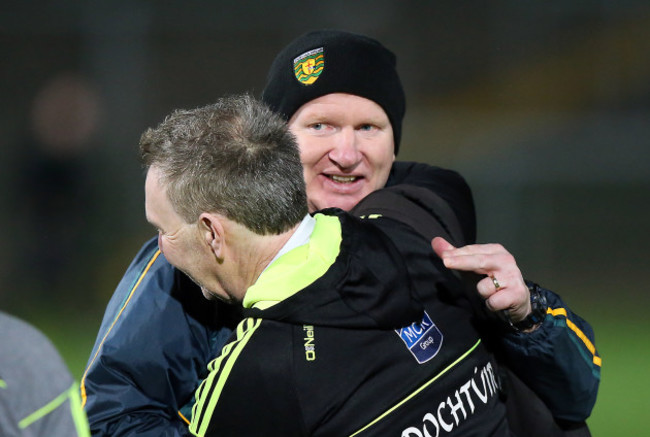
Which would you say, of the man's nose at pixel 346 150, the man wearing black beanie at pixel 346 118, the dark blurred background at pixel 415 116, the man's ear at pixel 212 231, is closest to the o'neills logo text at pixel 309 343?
the man's ear at pixel 212 231

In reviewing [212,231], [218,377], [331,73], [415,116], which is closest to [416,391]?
[218,377]

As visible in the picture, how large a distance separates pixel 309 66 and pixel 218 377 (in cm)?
105

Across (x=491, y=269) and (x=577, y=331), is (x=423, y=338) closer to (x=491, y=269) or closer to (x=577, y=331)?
(x=491, y=269)

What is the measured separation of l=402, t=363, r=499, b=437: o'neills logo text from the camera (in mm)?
1613

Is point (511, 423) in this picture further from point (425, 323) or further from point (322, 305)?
point (322, 305)

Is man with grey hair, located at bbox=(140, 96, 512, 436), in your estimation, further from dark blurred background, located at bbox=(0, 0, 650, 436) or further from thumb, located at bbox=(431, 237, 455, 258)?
dark blurred background, located at bbox=(0, 0, 650, 436)

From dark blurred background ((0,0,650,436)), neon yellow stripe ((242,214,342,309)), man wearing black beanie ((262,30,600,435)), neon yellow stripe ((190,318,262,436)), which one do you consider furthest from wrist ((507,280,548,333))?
dark blurred background ((0,0,650,436))

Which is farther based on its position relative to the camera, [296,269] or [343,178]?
[343,178]

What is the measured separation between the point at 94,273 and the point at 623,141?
4.39m

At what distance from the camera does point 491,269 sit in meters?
1.66

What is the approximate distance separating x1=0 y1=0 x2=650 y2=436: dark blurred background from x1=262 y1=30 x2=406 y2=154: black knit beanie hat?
14.7 ft

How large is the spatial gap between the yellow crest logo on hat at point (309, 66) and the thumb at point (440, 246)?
75cm

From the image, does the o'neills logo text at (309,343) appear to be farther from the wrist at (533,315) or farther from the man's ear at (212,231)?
the wrist at (533,315)

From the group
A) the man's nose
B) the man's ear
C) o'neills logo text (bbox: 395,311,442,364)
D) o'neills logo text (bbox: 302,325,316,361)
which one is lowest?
o'neills logo text (bbox: 395,311,442,364)
